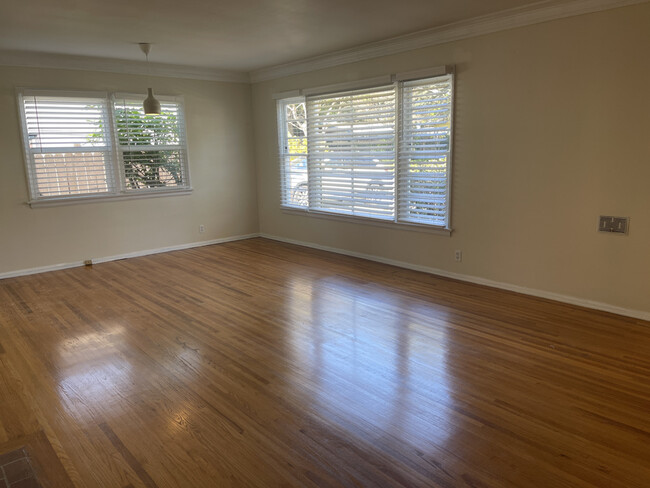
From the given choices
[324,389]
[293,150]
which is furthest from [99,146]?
[324,389]

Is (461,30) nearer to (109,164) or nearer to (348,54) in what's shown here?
(348,54)

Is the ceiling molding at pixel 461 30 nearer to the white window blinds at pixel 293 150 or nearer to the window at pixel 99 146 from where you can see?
the white window blinds at pixel 293 150

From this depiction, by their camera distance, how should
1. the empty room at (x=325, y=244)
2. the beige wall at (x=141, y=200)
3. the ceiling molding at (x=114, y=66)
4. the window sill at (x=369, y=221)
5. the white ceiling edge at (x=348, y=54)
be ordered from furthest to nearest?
the beige wall at (x=141, y=200)
the ceiling molding at (x=114, y=66)
the window sill at (x=369, y=221)
the white ceiling edge at (x=348, y=54)
the empty room at (x=325, y=244)

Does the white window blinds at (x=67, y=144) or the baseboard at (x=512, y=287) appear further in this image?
the white window blinds at (x=67, y=144)

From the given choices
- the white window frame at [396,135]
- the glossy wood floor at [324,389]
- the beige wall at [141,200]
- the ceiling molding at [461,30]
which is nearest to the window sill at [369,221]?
the white window frame at [396,135]

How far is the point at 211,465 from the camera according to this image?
2.06 m

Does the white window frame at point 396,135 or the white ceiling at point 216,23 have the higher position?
the white ceiling at point 216,23

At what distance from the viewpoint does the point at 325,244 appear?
6480 millimetres

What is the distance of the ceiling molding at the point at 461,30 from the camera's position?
3.70 meters

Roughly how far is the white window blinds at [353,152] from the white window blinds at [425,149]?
19 centimetres

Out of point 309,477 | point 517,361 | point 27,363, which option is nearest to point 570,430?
point 517,361

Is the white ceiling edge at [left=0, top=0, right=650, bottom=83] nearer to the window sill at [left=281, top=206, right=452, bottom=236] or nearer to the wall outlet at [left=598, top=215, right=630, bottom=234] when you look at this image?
the wall outlet at [left=598, top=215, right=630, bottom=234]

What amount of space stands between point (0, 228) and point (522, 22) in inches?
232

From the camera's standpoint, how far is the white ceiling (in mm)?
3641
